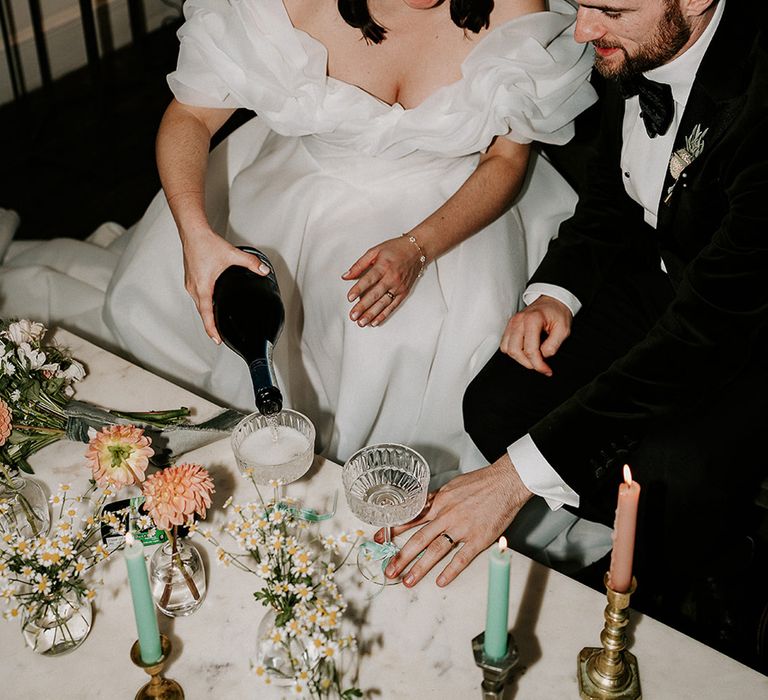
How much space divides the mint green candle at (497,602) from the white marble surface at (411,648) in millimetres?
166

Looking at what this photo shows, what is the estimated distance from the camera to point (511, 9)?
1831mm

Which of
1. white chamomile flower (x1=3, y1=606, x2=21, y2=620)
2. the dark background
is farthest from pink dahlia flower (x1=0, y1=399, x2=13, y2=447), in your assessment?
the dark background

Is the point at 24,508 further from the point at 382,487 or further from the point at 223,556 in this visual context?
the point at 382,487

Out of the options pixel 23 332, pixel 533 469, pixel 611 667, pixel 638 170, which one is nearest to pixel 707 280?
pixel 638 170

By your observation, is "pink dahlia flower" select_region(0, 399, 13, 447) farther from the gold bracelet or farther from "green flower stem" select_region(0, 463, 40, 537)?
the gold bracelet

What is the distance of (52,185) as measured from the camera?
3275mm

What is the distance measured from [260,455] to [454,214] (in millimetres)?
717

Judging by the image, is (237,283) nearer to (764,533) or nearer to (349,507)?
(349,507)

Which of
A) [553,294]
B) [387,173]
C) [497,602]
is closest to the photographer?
[497,602]

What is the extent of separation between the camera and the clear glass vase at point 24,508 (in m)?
1.30

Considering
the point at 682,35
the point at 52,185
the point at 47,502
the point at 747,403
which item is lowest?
the point at 52,185

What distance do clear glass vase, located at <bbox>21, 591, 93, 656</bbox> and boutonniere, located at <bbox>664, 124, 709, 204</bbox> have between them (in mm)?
1133

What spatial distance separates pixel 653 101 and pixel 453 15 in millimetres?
479

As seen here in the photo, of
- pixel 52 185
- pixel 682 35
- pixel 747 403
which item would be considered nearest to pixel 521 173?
pixel 682 35
